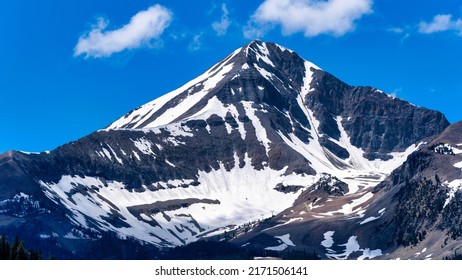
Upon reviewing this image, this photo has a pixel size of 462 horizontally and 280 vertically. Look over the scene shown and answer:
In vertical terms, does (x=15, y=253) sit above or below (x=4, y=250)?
below

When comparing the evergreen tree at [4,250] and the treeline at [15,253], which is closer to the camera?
the treeline at [15,253]

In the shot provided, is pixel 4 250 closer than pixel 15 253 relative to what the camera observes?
No

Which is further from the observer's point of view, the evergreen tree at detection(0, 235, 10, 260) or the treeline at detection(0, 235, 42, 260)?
the evergreen tree at detection(0, 235, 10, 260)
